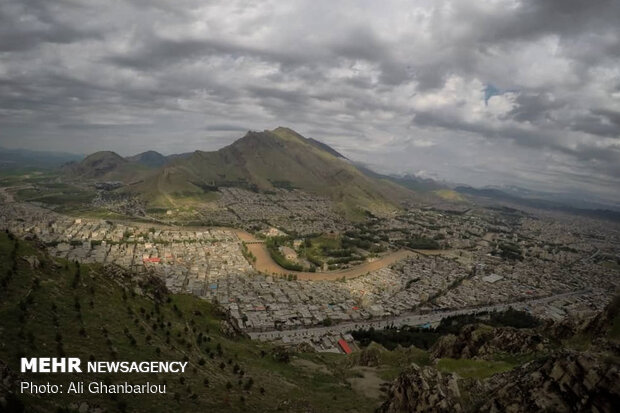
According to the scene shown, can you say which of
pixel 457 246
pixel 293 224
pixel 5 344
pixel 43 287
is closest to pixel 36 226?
pixel 293 224

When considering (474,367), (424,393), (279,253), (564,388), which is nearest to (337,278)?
(279,253)

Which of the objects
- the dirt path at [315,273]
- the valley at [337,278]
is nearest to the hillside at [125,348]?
the valley at [337,278]

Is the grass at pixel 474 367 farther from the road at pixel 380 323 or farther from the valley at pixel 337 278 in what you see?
the road at pixel 380 323

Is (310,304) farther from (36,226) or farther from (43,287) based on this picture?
(36,226)

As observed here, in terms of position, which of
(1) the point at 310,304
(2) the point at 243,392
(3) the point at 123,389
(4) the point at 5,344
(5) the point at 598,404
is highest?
(5) the point at 598,404

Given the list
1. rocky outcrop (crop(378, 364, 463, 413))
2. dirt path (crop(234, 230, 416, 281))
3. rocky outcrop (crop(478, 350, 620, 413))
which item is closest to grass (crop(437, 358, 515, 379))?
rocky outcrop (crop(378, 364, 463, 413))

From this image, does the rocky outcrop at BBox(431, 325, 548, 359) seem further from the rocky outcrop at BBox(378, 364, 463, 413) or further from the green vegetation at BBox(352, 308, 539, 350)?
the green vegetation at BBox(352, 308, 539, 350)
